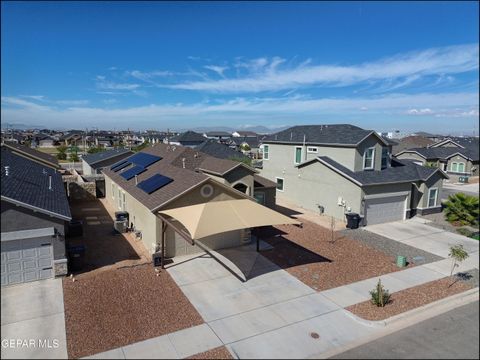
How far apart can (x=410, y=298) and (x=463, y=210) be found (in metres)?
13.1

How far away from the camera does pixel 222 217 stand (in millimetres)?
13609

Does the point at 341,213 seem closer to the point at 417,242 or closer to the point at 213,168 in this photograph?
the point at 417,242

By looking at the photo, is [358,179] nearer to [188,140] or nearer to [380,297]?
[380,297]

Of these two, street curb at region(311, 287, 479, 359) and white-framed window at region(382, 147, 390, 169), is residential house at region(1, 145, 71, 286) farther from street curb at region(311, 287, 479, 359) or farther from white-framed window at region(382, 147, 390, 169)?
white-framed window at region(382, 147, 390, 169)

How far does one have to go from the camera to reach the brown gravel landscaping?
1080 centimetres

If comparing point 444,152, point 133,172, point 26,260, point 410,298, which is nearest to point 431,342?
point 410,298

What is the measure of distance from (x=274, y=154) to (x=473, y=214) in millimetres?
16115

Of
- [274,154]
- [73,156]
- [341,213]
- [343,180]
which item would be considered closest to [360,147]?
[343,180]

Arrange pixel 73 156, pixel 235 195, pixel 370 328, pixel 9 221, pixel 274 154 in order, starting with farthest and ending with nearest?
pixel 73 156 < pixel 274 154 < pixel 235 195 < pixel 9 221 < pixel 370 328

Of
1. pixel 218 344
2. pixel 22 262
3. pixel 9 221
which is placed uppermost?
pixel 9 221

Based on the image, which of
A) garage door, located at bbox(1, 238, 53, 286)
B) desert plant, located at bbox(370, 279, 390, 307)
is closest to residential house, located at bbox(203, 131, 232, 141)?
garage door, located at bbox(1, 238, 53, 286)

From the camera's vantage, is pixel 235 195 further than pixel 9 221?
Yes

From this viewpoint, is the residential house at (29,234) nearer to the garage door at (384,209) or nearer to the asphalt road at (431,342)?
the asphalt road at (431,342)

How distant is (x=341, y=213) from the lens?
22.3 metres
